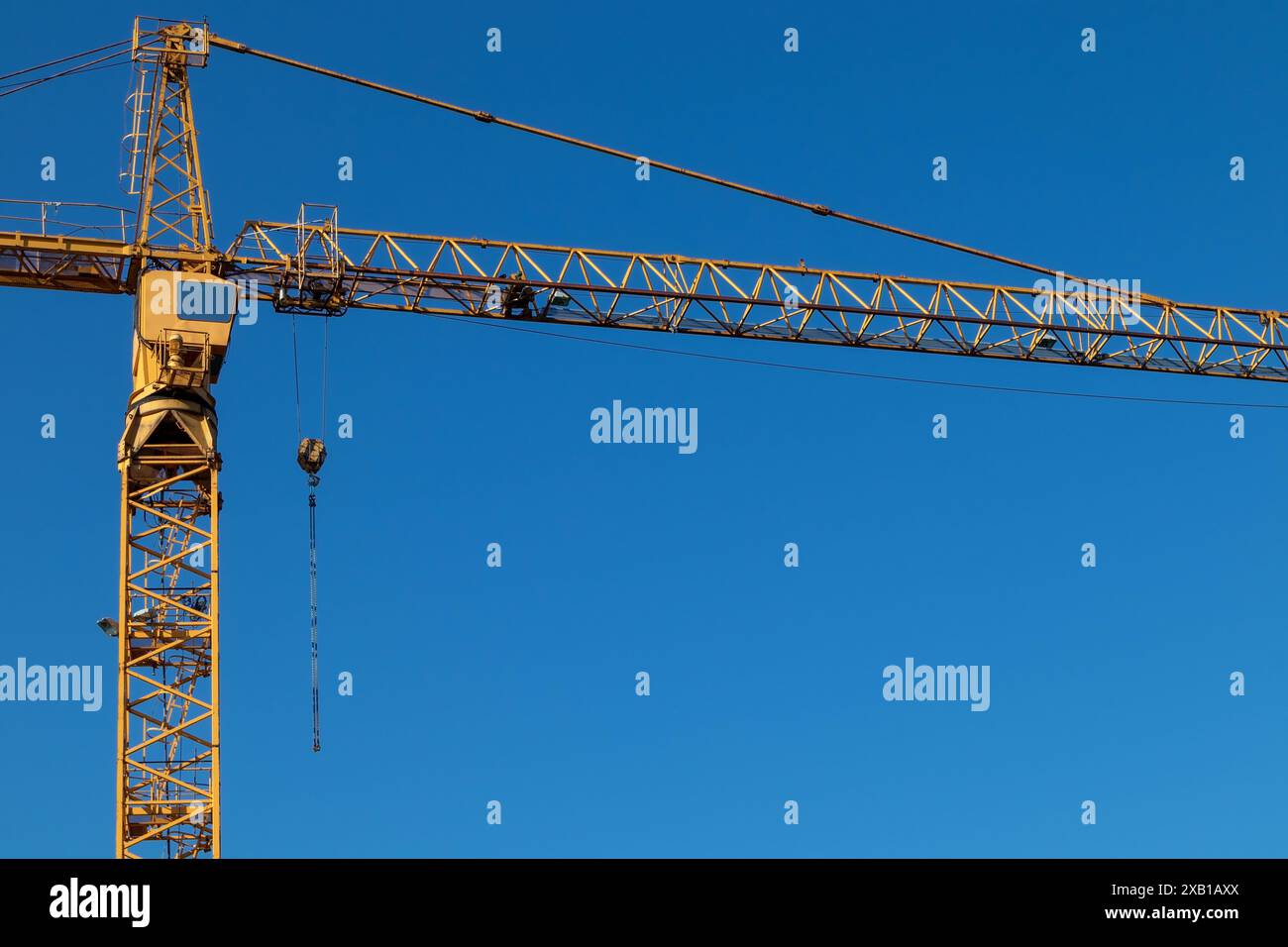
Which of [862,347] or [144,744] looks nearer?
[144,744]

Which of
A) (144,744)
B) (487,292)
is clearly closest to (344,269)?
(487,292)

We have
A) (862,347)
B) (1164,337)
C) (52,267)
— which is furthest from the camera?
(1164,337)

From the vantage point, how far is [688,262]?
243ft
